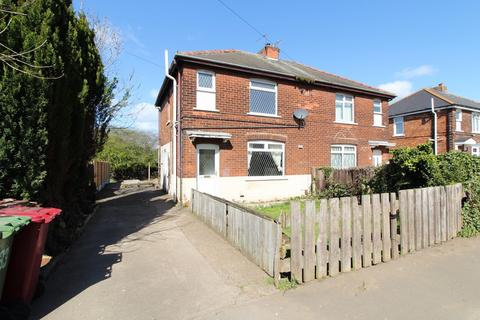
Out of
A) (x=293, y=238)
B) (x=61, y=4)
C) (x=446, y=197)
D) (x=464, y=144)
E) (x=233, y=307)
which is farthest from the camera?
(x=464, y=144)

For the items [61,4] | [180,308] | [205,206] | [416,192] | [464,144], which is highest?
[61,4]

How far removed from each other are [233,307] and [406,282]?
2.62 metres

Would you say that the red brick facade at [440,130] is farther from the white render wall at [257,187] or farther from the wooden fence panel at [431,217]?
the wooden fence panel at [431,217]

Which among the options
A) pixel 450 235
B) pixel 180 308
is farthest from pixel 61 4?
pixel 450 235

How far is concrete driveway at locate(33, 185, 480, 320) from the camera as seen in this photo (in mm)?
3621

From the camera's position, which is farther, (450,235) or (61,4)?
(61,4)

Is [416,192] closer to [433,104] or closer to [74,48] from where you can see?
[74,48]

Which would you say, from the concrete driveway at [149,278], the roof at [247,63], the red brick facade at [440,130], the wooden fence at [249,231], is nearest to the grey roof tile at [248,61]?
the roof at [247,63]

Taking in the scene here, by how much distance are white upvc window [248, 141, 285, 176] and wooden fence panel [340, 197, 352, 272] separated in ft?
25.7

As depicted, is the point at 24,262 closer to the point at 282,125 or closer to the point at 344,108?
the point at 282,125

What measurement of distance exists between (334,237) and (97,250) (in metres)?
4.86

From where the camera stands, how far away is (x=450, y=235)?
20.7ft

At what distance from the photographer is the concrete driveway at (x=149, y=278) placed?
3758 millimetres

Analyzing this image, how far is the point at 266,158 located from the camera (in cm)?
1281
